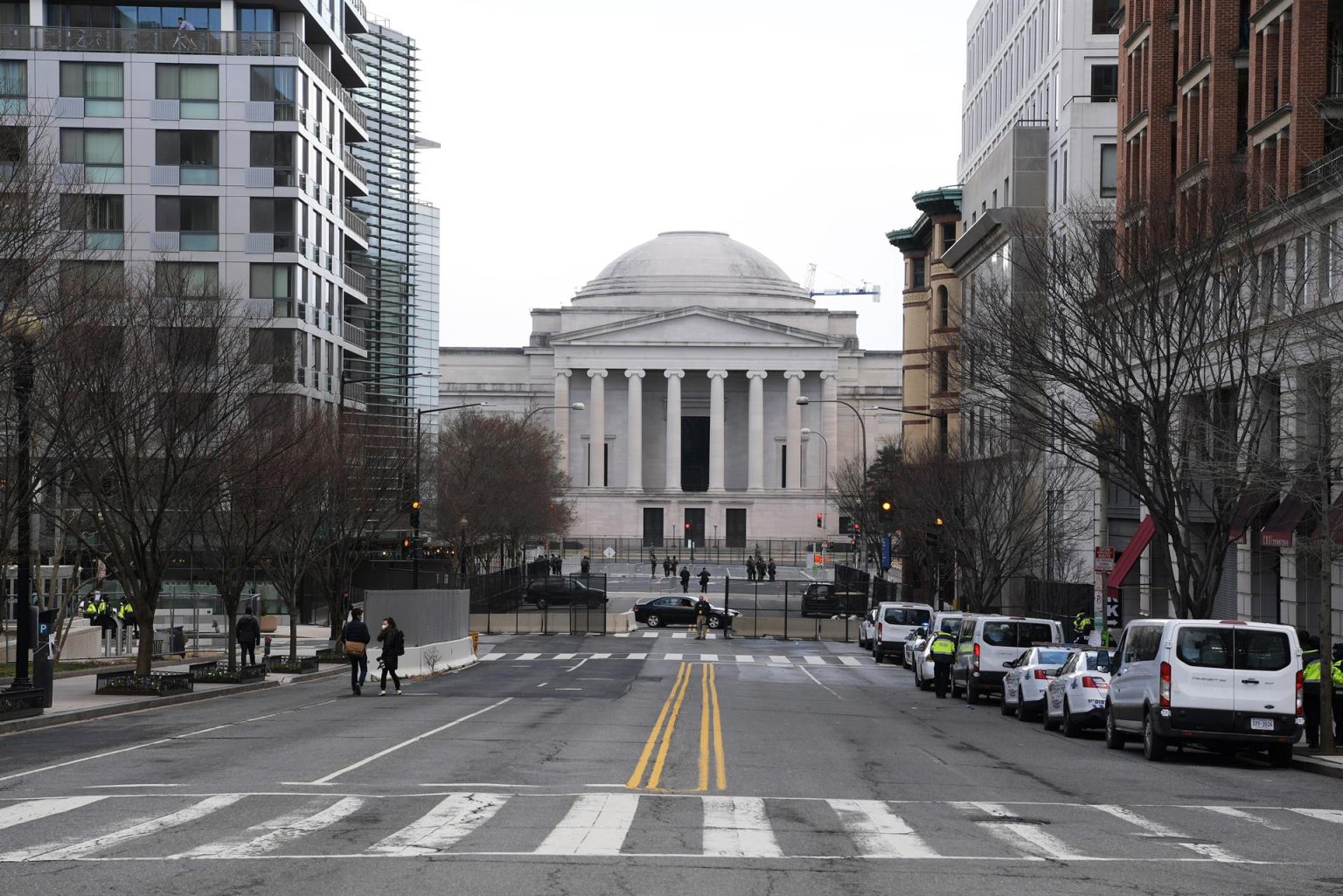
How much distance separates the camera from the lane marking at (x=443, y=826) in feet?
39.1

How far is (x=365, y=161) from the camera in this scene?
114 metres

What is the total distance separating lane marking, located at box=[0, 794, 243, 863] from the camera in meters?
11.5

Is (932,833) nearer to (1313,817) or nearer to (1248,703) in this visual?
(1313,817)

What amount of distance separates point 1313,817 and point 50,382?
847 inches

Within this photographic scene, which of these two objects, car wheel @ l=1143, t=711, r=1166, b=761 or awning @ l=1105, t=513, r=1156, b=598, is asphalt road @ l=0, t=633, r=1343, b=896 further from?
awning @ l=1105, t=513, r=1156, b=598

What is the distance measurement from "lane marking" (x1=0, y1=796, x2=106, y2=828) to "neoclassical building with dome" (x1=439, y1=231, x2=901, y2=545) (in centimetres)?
11842

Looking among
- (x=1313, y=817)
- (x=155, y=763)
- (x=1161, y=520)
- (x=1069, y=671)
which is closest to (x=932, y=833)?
(x=1313, y=817)

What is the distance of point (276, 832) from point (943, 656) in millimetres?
25329

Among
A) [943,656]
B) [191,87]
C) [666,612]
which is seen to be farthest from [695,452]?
[943,656]

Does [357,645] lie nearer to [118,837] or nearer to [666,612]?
[118,837]

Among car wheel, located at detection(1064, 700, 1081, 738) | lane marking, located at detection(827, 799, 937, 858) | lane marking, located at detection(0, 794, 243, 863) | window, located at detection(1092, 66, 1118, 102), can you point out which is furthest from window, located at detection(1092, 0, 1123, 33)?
lane marking, located at detection(0, 794, 243, 863)

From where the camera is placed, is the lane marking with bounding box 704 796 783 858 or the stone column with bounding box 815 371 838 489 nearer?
the lane marking with bounding box 704 796 783 858

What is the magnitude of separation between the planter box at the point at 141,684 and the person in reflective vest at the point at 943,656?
1555 cm

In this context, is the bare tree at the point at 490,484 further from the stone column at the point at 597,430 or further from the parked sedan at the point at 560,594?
the stone column at the point at 597,430
